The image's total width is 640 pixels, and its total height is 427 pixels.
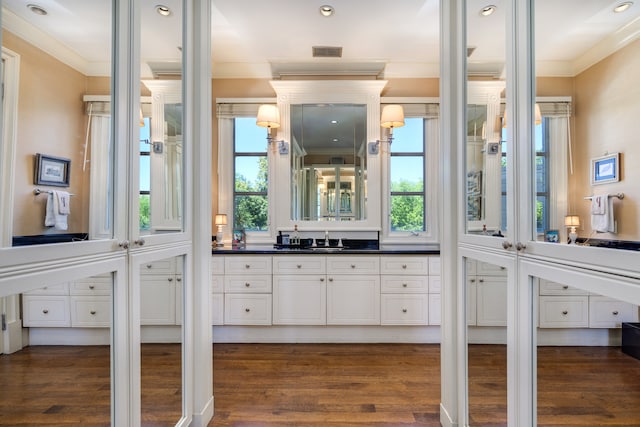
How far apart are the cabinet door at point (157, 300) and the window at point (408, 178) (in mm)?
2591

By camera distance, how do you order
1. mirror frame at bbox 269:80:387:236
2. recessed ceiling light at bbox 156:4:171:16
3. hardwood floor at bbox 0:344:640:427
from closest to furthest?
hardwood floor at bbox 0:344:640:427 < recessed ceiling light at bbox 156:4:171:16 < mirror frame at bbox 269:80:387:236

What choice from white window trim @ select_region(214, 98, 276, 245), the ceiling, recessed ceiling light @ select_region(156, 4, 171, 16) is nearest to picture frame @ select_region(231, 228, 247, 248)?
white window trim @ select_region(214, 98, 276, 245)

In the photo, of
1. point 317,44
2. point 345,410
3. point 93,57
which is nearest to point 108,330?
point 93,57

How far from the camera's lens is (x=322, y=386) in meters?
2.34

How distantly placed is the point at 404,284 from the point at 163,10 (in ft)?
9.00

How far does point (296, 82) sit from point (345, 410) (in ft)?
10.1

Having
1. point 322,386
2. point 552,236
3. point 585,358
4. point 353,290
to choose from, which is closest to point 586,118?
point 552,236

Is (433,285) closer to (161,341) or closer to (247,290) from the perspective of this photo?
(247,290)

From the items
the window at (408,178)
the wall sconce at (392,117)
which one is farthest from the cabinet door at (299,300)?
the wall sconce at (392,117)

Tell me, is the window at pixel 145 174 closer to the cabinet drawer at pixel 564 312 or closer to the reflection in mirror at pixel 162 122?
the reflection in mirror at pixel 162 122

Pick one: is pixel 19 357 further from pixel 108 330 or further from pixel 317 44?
pixel 317 44

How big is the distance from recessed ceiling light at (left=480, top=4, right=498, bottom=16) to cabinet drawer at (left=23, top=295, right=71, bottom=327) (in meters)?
1.93

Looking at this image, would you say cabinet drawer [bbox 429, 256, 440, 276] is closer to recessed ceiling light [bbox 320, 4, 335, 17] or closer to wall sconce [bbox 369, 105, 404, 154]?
wall sconce [bbox 369, 105, 404, 154]

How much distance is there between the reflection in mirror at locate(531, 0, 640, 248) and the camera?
835 millimetres
